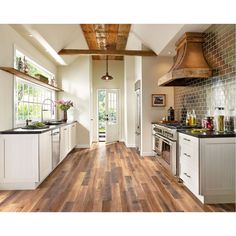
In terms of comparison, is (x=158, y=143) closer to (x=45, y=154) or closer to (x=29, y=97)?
(x=45, y=154)

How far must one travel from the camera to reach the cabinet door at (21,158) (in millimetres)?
3283

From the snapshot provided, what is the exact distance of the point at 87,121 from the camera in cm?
727

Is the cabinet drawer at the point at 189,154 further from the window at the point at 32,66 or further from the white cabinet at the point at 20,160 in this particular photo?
the window at the point at 32,66

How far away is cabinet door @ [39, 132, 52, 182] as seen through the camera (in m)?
3.45

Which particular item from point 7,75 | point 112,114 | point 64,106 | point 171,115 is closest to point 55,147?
point 7,75

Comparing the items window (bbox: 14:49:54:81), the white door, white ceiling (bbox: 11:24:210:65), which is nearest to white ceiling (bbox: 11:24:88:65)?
white ceiling (bbox: 11:24:210:65)

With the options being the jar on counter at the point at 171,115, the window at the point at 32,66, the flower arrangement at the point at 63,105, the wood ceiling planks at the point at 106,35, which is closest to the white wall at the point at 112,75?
the wood ceiling planks at the point at 106,35

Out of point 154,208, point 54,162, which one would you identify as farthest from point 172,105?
point 154,208

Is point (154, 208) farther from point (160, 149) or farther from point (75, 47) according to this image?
point (75, 47)

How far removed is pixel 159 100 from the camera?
19.2 ft

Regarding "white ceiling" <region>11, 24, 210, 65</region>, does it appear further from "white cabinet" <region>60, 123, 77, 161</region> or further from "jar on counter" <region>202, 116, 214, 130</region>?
"white cabinet" <region>60, 123, 77, 161</region>

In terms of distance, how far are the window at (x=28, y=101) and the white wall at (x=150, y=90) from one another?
267 centimetres

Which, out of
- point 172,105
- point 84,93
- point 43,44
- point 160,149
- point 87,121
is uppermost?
point 43,44
